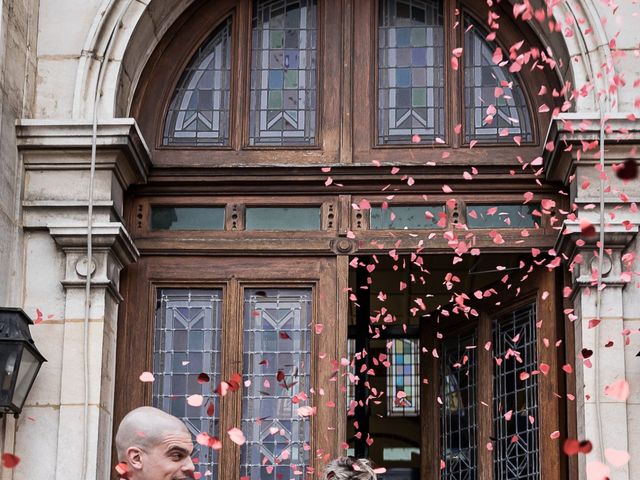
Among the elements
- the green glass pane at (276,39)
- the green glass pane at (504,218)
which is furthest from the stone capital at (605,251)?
the green glass pane at (276,39)

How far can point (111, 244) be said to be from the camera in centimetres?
901

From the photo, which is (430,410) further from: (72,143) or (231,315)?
(72,143)

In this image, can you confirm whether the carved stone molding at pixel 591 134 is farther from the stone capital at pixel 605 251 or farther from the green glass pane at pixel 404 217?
the green glass pane at pixel 404 217

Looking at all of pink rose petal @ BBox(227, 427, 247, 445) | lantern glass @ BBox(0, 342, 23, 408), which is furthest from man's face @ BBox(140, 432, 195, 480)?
lantern glass @ BBox(0, 342, 23, 408)

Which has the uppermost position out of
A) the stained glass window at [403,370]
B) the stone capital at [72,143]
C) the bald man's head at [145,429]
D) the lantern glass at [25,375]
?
the stone capital at [72,143]

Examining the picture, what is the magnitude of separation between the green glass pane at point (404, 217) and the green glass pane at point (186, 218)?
881mm

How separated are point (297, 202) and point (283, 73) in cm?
81

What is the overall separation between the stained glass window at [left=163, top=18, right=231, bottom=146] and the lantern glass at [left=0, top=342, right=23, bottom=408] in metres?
1.93

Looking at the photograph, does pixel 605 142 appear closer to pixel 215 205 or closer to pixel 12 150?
pixel 215 205

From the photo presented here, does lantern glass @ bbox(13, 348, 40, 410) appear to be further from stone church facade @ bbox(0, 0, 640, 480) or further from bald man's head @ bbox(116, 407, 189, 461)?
bald man's head @ bbox(116, 407, 189, 461)

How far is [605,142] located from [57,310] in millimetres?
3019

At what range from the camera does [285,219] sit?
9.59 meters

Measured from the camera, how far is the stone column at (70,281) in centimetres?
876

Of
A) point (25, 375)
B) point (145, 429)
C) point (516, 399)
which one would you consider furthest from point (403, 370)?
point (145, 429)
